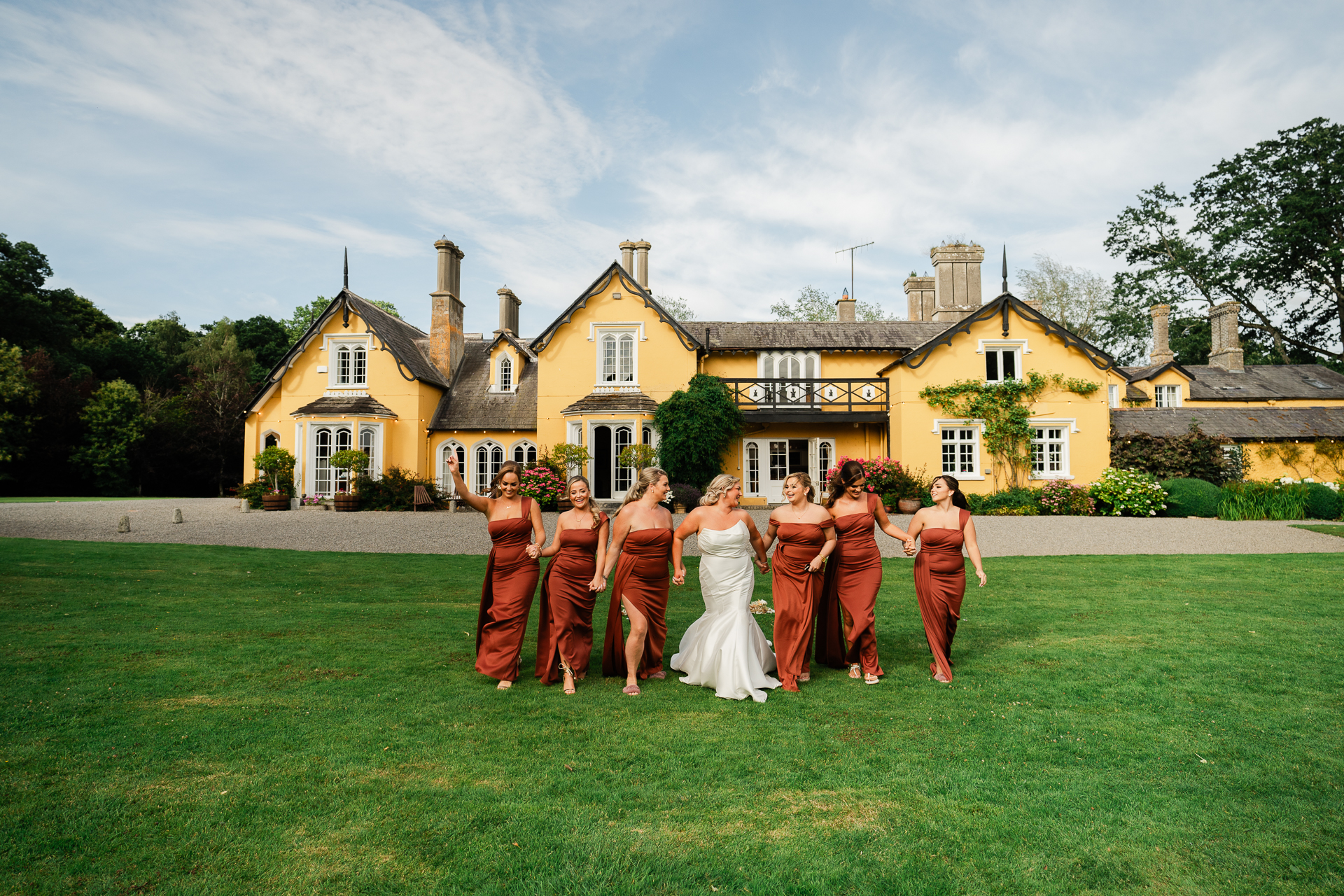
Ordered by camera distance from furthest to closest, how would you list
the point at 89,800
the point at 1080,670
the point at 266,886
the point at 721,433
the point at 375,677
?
the point at 721,433 → the point at 1080,670 → the point at 375,677 → the point at 89,800 → the point at 266,886

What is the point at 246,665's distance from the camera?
5797mm

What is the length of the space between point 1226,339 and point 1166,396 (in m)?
6.04

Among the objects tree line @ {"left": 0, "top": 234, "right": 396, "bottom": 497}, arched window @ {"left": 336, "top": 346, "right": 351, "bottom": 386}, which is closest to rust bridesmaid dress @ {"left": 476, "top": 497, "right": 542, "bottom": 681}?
arched window @ {"left": 336, "top": 346, "right": 351, "bottom": 386}

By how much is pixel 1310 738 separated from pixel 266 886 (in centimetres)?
577

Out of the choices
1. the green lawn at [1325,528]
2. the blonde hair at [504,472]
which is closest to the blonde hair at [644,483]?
the blonde hair at [504,472]

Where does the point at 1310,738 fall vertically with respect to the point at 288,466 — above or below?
below

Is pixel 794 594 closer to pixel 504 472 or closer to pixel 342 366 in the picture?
pixel 504 472

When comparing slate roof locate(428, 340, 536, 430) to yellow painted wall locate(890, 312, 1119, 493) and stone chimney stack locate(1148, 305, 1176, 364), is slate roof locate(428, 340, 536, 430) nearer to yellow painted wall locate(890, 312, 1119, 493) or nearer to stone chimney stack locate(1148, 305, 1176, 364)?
yellow painted wall locate(890, 312, 1119, 493)

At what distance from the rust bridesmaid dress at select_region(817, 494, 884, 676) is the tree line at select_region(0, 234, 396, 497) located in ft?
117

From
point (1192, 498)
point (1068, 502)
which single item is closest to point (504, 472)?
point (1068, 502)

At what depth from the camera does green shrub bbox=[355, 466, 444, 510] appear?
22172 millimetres

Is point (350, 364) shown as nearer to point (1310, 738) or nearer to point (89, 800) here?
point (89, 800)

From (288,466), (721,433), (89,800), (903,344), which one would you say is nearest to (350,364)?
(288,466)

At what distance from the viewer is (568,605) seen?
5.70m
